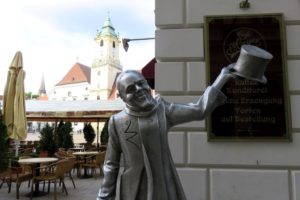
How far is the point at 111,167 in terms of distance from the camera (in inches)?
77.5

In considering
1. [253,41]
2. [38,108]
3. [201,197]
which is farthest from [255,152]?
[38,108]

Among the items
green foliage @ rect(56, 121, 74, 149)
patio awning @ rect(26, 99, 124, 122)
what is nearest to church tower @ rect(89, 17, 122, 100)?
patio awning @ rect(26, 99, 124, 122)

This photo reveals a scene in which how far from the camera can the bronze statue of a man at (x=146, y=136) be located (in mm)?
1819

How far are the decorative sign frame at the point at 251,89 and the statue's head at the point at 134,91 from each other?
2230 mm

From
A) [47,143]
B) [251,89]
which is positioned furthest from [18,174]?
[251,89]

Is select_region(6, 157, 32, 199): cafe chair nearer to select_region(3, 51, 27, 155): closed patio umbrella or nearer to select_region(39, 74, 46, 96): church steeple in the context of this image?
select_region(3, 51, 27, 155): closed patio umbrella

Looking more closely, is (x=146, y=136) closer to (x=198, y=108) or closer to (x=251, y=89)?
(x=198, y=108)

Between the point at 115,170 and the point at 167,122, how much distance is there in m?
0.43

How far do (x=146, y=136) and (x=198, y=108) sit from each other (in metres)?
0.33

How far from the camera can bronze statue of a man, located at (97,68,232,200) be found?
71.6 inches

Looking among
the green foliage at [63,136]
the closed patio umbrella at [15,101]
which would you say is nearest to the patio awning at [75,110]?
the green foliage at [63,136]

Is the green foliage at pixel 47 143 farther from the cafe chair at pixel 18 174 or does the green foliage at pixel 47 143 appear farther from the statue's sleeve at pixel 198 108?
the statue's sleeve at pixel 198 108

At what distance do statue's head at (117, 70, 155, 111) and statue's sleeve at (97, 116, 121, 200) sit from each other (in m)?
0.20

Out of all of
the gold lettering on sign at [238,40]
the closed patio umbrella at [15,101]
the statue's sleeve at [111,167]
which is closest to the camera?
the statue's sleeve at [111,167]
